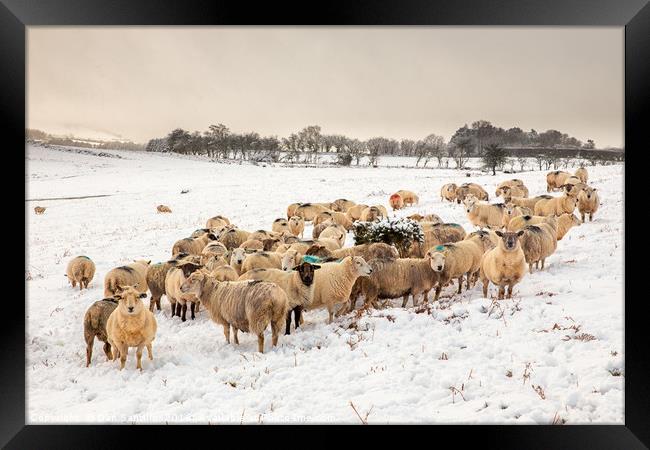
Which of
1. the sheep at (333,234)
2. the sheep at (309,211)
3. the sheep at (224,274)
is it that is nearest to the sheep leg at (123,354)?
the sheep at (224,274)

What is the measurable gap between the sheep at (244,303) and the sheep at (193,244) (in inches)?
213

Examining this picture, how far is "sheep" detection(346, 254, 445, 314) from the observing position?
8.48m

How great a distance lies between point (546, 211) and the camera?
54.7 feet

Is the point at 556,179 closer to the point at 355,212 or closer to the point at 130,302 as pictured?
the point at 355,212

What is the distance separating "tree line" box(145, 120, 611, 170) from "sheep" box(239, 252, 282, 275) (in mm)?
25675

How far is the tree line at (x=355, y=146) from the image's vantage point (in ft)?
115

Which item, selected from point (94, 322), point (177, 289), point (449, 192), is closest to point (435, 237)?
point (177, 289)

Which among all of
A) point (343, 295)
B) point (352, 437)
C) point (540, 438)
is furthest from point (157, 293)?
point (540, 438)

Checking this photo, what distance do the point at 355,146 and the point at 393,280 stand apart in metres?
39.5

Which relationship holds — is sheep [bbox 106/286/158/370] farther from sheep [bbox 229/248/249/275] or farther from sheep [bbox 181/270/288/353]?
sheep [bbox 229/248/249/275]

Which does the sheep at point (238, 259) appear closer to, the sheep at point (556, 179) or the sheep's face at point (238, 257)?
the sheep's face at point (238, 257)

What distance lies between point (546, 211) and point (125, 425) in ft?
52.3

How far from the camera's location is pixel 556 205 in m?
16.4

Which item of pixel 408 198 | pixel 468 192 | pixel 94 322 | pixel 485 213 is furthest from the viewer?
pixel 408 198
